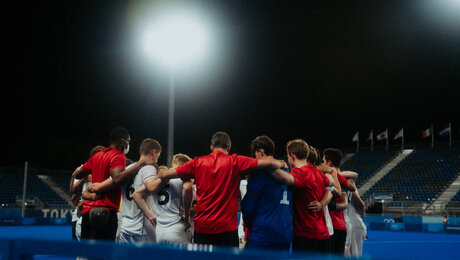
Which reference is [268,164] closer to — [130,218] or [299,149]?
[299,149]

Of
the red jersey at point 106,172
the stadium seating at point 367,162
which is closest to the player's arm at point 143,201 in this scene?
the red jersey at point 106,172

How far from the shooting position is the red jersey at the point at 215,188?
5195 millimetres

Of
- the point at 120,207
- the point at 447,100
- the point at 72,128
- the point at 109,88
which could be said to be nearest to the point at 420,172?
the point at 447,100

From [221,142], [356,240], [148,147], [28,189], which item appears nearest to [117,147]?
[148,147]

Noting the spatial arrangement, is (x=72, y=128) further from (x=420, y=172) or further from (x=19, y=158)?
(x=420, y=172)

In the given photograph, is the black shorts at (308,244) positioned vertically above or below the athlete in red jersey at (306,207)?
below

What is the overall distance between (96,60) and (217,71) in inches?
336

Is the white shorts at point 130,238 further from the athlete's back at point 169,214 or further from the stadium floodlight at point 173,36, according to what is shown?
the stadium floodlight at point 173,36

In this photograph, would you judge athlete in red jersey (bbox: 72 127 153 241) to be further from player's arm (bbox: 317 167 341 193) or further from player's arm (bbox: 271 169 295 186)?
player's arm (bbox: 317 167 341 193)

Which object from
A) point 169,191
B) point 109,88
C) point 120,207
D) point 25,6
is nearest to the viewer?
point 169,191

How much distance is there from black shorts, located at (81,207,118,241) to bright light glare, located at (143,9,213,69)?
720cm

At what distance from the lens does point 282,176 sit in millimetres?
4996

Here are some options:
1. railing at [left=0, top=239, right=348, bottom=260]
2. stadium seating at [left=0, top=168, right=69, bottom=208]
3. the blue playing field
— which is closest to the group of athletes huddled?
railing at [left=0, top=239, right=348, bottom=260]

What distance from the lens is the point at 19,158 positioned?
4603 cm
